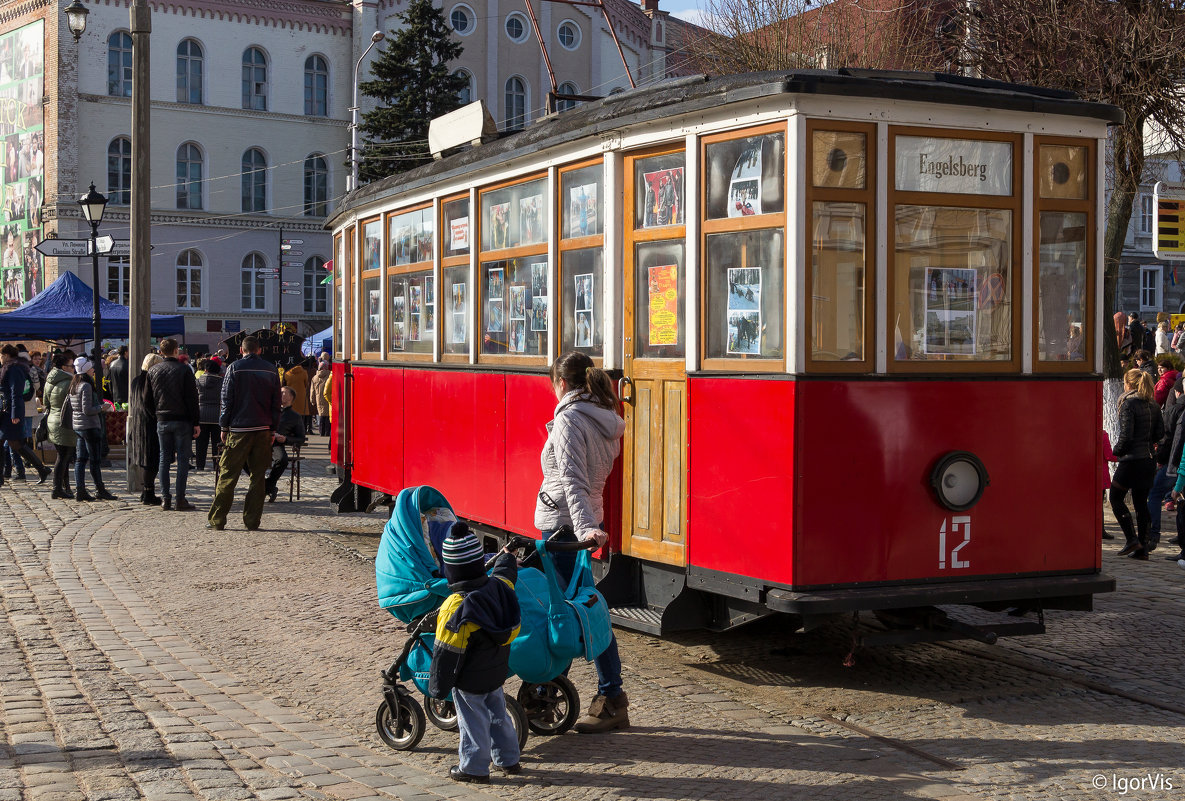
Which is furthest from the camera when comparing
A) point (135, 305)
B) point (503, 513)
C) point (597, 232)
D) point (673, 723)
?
point (135, 305)

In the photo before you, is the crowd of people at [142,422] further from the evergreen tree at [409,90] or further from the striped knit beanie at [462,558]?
the evergreen tree at [409,90]

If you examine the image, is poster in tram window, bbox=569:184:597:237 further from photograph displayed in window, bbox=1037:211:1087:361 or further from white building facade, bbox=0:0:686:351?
white building facade, bbox=0:0:686:351

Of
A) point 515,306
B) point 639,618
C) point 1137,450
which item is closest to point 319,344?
point 1137,450

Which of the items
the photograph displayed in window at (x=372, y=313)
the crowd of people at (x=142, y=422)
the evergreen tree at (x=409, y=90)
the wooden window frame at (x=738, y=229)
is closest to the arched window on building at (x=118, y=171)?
the evergreen tree at (x=409, y=90)

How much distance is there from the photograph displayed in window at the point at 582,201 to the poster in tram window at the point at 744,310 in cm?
120

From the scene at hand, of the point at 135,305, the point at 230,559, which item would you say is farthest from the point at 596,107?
the point at 135,305

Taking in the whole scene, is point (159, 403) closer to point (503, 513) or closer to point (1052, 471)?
point (503, 513)

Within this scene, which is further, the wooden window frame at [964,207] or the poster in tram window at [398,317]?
the poster in tram window at [398,317]

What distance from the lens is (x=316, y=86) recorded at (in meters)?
53.6

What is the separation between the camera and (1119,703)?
6715mm

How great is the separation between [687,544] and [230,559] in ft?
17.4

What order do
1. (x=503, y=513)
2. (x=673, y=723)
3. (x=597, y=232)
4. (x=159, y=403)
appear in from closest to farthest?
(x=673, y=723)
(x=597, y=232)
(x=503, y=513)
(x=159, y=403)

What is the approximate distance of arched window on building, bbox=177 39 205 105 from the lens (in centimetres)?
5091

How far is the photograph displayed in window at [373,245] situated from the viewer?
11516 mm
